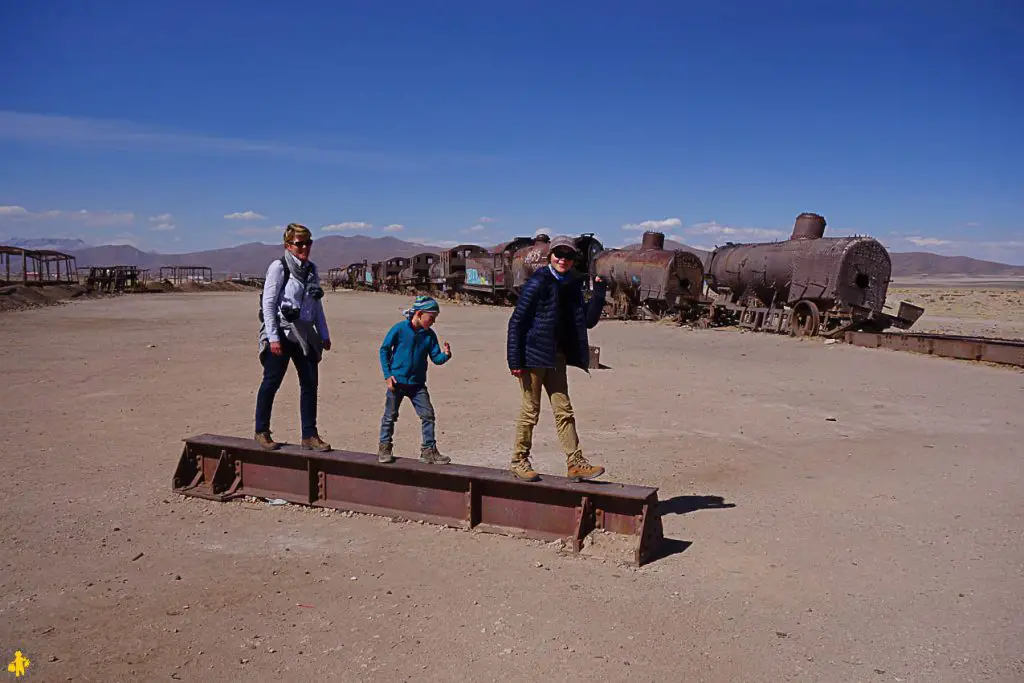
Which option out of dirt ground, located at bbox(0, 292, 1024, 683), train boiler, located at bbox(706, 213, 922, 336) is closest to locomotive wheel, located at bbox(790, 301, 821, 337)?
train boiler, located at bbox(706, 213, 922, 336)

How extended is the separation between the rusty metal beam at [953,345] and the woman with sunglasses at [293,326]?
14.1 m

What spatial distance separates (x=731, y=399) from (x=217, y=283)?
58988mm

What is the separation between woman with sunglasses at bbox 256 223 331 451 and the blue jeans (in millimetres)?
561

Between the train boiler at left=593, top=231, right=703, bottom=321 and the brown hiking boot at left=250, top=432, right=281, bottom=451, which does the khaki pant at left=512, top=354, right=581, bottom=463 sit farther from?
the train boiler at left=593, top=231, right=703, bottom=321

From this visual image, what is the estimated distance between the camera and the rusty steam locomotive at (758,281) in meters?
19.7

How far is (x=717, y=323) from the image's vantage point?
2472cm

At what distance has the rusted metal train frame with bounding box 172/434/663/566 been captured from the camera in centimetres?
516

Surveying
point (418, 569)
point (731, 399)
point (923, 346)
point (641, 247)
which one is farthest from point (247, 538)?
point (641, 247)

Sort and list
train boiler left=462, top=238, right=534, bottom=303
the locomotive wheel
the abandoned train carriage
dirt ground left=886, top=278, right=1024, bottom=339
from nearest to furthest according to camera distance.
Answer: the locomotive wheel, dirt ground left=886, top=278, right=1024, bottom=339, train boiler left=462, top=238, right=534, bottom=303, the abandoned train carriage

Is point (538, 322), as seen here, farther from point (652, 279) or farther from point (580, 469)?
point (652, 279)

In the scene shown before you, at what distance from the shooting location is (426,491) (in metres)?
5.73

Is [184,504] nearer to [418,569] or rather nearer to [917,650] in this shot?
[418,569]

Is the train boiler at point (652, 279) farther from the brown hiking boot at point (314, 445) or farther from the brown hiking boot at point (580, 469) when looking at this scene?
the brown hiking boot at point (580, 469)

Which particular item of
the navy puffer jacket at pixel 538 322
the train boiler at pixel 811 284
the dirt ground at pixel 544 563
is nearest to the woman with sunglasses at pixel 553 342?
the navy puffer jacket at pixel 538 322
